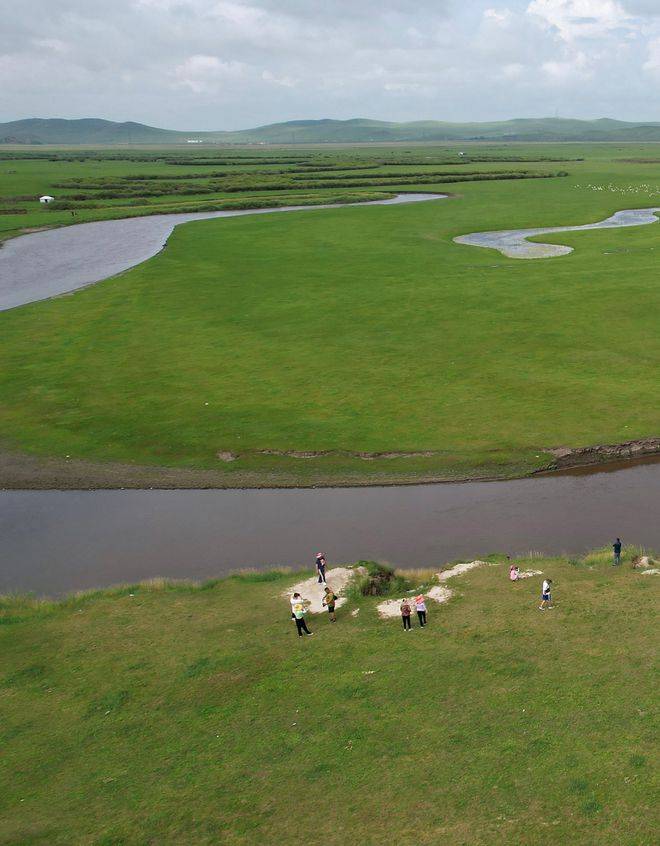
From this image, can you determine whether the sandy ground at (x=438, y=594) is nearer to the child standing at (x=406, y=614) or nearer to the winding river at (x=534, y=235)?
the child standing at (x=406, y=614)

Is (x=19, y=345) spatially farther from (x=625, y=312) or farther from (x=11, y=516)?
(x=625, y=312)

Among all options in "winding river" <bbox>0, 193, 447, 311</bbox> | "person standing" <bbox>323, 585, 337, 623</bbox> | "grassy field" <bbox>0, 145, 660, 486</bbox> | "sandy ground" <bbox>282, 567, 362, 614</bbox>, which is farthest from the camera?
"winding river" <bbox>0, 193, 447, 311</bbox>

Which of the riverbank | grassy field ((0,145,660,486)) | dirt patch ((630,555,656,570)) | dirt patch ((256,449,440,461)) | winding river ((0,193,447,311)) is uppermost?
winding river ((0,193,447,311))

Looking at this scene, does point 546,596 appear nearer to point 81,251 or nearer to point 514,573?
point 514,573

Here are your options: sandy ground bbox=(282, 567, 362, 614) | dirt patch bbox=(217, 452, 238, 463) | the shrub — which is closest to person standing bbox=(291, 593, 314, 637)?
sandy ground bbox=(282, 567, 362, 614)

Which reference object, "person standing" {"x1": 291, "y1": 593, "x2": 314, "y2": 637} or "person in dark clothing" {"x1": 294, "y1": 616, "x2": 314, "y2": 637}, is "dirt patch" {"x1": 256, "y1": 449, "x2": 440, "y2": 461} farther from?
"person standing" {"x1": 291, "y1": 593, "x2": 314, "y2": 637}

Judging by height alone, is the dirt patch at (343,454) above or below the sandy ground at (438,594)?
above

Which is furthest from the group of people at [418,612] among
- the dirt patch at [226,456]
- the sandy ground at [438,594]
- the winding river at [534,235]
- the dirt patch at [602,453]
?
the winding river at [534,235]
